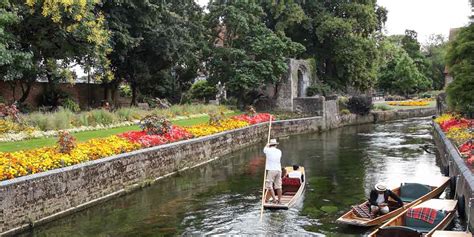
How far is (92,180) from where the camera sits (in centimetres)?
1512

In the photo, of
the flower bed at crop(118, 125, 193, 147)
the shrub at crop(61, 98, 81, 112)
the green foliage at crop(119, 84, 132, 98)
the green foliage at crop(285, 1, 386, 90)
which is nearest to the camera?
the flower bed at crop(118, 125, 193, 147)

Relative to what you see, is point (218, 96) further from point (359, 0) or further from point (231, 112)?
point (359, 0)

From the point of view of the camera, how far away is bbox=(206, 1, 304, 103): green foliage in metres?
39.1

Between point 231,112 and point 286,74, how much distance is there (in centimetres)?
773

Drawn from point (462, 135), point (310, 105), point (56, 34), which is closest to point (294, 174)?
point (462, 135)

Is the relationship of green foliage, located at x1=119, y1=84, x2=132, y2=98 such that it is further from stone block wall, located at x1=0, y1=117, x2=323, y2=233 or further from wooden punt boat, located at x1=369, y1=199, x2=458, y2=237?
wooden punt boat, located at x1=369, y1=199, x2=458, y2=237

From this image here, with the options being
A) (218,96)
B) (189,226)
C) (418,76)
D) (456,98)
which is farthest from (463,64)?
(418,76)

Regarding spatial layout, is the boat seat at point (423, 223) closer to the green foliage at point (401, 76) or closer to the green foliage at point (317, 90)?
the green foliage at point (317, 90)

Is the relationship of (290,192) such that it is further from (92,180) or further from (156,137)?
(156,137)

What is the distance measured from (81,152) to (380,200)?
8.79 meters

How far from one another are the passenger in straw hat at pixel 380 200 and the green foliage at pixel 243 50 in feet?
84.5

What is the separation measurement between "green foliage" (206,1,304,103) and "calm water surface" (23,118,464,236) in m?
12.2

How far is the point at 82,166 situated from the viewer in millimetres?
14664

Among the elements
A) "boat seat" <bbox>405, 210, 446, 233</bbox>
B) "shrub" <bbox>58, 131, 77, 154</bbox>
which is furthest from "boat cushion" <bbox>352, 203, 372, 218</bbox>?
"shrub" <bbox>58, 131, 77, 154</bbox>
